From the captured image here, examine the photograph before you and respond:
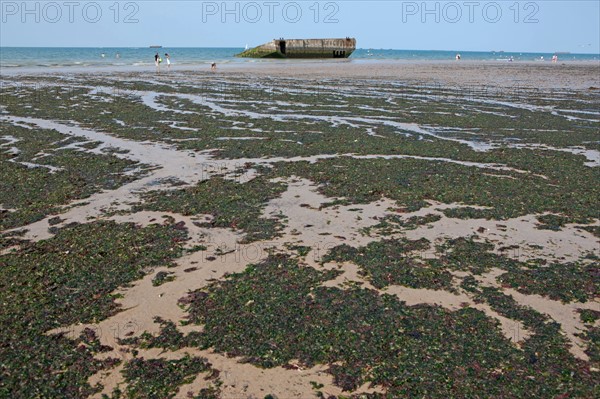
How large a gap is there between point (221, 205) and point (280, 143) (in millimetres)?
6148

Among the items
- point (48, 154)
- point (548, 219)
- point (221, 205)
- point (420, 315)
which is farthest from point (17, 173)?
point (548, 219)

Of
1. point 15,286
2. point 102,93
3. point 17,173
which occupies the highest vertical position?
point 102,93

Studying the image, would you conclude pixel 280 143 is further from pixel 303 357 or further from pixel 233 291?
pixel 303 357

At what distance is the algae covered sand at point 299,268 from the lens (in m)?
4.84

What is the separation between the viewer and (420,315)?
229 inches

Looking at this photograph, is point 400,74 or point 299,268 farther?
point 400,74

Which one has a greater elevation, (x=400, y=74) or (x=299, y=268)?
(x=400, y=74)

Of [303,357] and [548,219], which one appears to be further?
[548,219]

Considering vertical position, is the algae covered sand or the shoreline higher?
the shoreline

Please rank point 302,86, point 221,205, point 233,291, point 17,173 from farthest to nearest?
point 302,86 → point 17,173 → point 221,205 → point 233,291

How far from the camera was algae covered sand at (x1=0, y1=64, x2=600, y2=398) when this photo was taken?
15.9 ft

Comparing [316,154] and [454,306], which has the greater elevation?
[316,154]

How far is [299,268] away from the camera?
7016 millimetres

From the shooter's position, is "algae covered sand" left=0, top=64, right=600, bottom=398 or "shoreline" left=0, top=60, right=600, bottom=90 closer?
"algae covered sand" left=0, top=64, right=600, bottom=398
